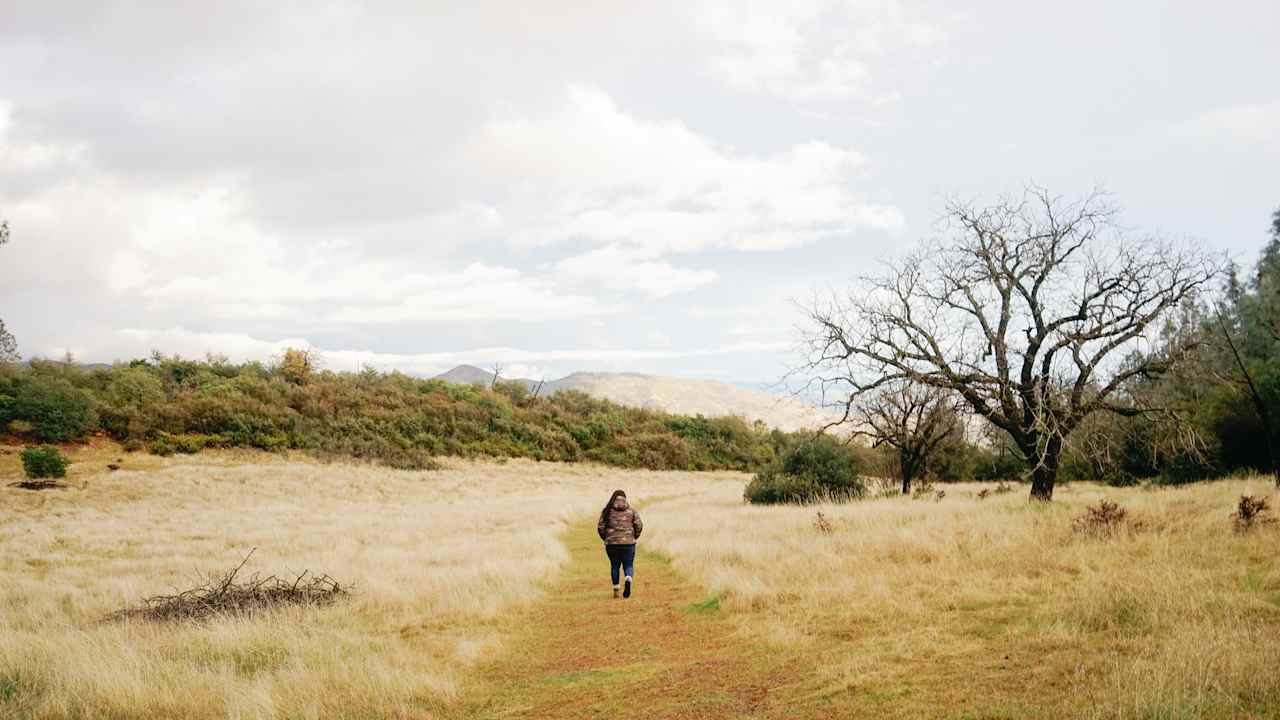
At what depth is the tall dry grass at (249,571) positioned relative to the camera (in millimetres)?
6723

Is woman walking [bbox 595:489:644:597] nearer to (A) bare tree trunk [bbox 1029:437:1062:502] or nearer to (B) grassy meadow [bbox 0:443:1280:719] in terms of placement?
(B) grassy meadow [bbox 0:443:1280:719]

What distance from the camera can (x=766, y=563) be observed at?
13.2m

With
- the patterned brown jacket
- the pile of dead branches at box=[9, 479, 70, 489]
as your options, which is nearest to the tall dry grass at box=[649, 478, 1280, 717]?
the patterned brown jacket

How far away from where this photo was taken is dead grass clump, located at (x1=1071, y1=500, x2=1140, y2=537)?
12.4 metres

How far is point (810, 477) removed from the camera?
92.3 feet

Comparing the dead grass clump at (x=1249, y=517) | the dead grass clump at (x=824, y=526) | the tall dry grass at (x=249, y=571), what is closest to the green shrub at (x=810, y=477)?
the tall dry grass at (x=249, y=571)

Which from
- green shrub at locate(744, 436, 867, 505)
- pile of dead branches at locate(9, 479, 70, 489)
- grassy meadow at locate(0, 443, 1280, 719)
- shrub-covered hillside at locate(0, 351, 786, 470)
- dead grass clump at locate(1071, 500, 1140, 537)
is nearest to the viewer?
grassy meadow at locate(0, 443, 1280, 719)

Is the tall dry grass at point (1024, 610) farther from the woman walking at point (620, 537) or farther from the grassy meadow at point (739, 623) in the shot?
the woman walking at point (620, 537)

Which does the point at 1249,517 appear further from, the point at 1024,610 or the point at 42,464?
the point at 42,464

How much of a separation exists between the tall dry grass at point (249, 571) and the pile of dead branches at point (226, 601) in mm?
453

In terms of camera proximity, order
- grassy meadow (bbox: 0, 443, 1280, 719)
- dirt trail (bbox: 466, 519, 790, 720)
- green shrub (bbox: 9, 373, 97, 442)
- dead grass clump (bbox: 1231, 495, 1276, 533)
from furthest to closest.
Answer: green shrub (bbox: 9, 373, 97, 442) → dead grass clump (bbox: 1231, 495, 1276, 533) → dirt trail (bbox: 466, 519, 790, 720) → grassy meadow (bbox: 0, 443, 1280, 719)

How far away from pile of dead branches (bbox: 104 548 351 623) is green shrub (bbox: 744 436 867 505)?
19.2 meters

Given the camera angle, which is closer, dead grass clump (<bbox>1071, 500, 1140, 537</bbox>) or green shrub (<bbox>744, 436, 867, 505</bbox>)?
dead grass clump (<bbox>1071, 500, 1140, 537</bbox>)

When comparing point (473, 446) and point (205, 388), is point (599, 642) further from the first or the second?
point (205, 388)
